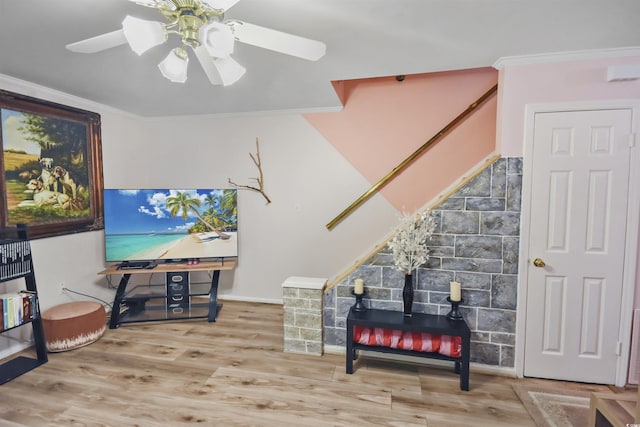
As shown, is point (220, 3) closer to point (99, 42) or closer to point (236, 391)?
point (99, 42)

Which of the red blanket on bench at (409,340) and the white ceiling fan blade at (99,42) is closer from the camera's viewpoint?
the white ceiling fan blade at (99,42)

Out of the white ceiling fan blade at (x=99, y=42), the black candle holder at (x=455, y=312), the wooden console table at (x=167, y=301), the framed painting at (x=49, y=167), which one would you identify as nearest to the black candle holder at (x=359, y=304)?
the black candle holder at (x=455, y=312)

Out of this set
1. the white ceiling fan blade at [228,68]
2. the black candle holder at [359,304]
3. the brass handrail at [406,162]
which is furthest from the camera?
the brass handrail at [406,162]

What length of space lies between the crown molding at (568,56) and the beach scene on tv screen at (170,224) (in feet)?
9.27

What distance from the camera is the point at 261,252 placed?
365 cm

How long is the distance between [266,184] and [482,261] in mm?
2409

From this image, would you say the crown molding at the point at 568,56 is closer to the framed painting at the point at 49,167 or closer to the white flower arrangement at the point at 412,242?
the white flower arrangement at the point at 412,242

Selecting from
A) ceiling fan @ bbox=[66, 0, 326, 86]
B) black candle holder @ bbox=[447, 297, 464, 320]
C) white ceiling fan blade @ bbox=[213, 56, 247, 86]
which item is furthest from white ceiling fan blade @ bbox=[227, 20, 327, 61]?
black candle holder @ bbox=[447, 297, 464, 320]

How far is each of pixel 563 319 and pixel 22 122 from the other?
4.64 m

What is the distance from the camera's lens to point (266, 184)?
359 centimetres

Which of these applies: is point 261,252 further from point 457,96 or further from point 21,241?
point 457,96

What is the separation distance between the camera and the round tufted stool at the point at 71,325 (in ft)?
8.28

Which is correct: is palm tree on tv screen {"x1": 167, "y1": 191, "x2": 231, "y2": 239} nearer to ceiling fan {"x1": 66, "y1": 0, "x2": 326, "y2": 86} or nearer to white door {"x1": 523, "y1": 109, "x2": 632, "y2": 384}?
ceiling fan {"x1": 66, "y1": 0, "x2": 326, "y2": 86}

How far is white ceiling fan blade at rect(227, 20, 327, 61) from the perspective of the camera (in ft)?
4.29
